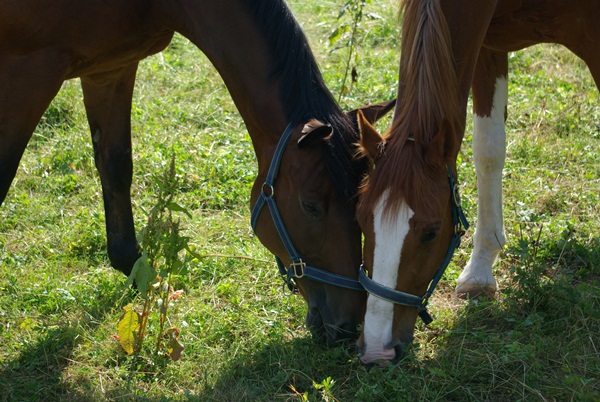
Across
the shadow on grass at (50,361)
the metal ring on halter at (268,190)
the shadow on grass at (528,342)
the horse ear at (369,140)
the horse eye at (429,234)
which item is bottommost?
the shadow on grass at (50,361)

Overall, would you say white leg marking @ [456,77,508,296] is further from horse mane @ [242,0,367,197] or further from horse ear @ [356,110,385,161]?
horse ear @ [356,110,385,161]

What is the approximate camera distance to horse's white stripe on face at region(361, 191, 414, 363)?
2.77m

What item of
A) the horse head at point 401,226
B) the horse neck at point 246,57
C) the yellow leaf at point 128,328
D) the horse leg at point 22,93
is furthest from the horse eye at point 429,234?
the horse leg at point 22,93

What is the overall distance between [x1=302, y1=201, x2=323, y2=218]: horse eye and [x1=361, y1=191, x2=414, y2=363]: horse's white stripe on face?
1.02 ft

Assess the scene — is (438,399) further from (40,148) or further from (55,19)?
(40,148)

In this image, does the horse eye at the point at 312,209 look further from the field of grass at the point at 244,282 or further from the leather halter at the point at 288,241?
the field of grass at the point at 244,282

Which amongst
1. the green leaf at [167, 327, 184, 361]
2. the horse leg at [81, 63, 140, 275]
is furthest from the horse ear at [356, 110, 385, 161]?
the horse leg at [81, 63, 140, 275]

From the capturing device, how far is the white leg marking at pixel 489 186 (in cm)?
391

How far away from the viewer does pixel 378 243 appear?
9.17ft

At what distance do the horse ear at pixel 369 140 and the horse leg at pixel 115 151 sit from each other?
1416mm

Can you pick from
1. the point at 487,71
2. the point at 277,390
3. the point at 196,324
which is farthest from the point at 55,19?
the point at 487,71

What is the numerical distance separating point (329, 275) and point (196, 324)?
0.83 metres

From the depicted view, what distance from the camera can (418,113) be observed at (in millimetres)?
2873

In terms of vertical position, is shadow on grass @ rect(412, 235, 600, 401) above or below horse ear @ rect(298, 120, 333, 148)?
below
